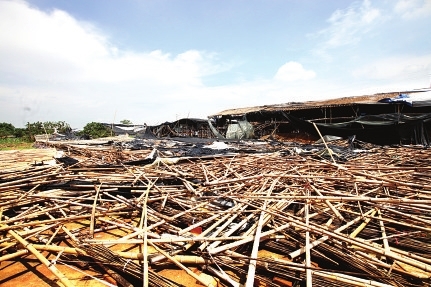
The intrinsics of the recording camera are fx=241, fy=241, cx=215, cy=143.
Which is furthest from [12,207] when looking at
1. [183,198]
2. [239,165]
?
[239,165]

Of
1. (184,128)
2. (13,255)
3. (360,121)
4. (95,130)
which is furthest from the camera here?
(95,130)

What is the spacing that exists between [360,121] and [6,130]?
117 feet

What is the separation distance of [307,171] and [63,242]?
4.16m

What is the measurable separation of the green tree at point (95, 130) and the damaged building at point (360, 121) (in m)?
14.8

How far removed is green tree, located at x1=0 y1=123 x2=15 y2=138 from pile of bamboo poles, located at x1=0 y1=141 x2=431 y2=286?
97.8ft

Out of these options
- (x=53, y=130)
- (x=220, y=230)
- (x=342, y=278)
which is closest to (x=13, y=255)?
(x=220, y=230)

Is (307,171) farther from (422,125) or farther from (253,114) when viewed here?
(253,114)

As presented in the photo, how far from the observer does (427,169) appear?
4.83 meters

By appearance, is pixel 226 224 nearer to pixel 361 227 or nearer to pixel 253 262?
pixel 253 262

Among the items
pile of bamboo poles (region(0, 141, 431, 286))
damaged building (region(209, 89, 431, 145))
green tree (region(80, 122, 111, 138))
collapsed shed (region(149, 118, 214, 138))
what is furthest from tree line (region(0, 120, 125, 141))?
pile of bamboo poles (region(0, 141, 431, 286))

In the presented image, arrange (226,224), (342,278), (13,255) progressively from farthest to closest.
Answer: (226,224)
(13,255)
(342,278)

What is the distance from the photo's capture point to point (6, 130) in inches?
1111

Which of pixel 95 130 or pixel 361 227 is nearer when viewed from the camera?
pixel 361 227

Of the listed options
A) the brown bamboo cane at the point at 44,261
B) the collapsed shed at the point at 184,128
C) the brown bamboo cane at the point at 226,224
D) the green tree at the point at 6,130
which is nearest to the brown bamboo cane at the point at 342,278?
the brown bamboo cane at the point at 226,224
